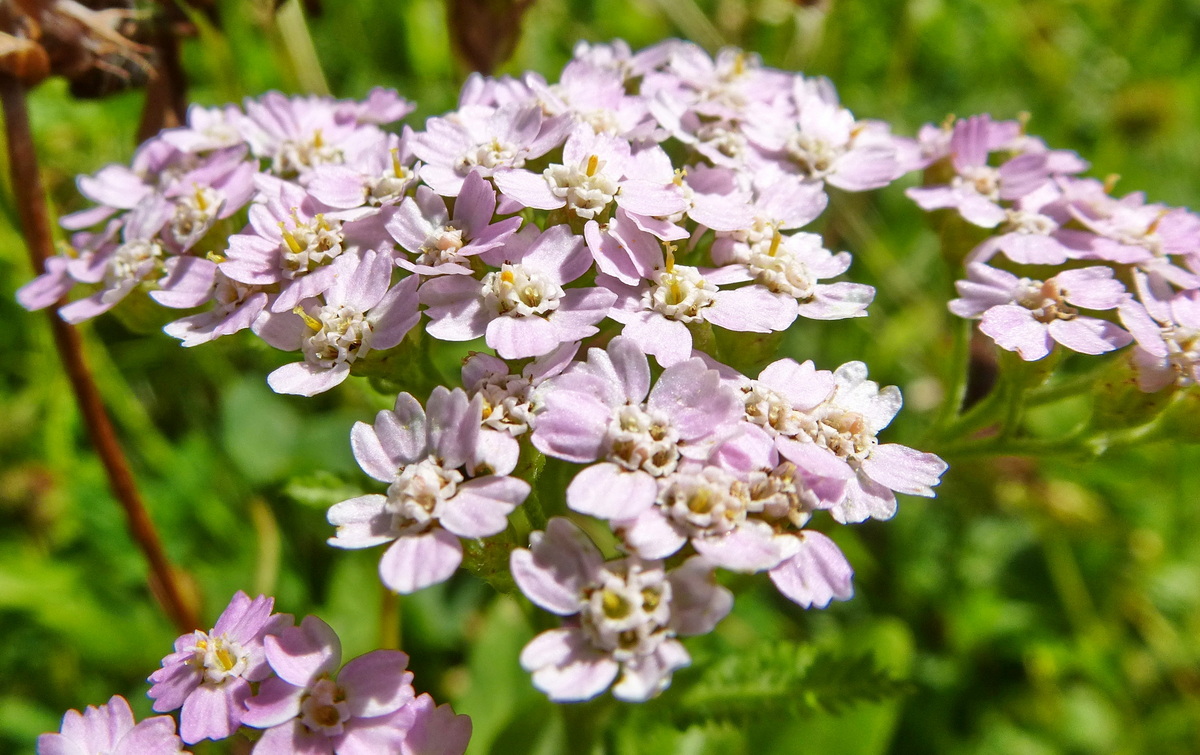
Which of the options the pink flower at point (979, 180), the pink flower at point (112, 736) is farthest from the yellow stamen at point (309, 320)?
the pink flower at point (979, 180)

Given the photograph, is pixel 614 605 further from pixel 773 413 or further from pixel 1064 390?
pixel 1064 390

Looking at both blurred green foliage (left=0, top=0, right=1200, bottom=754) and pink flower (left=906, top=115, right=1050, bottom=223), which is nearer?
pink flower (left=906, top=115, right=1050, bottom=223)

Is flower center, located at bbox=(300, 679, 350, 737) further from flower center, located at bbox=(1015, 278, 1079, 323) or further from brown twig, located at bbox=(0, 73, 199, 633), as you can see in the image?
flower center, located at bbox=(1015, 278, 1079, 323)

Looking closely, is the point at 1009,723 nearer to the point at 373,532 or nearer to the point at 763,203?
the point at 763,203

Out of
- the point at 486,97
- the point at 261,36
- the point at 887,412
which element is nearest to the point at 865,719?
the point at 887,412

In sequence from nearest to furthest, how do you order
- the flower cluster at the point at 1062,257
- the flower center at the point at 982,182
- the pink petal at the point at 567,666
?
the pink petal at the point at 567,666 → the flower cluster at the point at 1062,257 → the flower center at the point at 982,182

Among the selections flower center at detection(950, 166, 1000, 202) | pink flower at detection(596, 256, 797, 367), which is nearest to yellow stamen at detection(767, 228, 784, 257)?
pink flower at detection(596, 256, 797, 367)

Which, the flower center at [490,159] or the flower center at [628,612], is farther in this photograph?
the flower center at [490,159]

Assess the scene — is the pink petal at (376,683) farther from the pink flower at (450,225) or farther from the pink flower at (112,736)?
the pink flower at (450,225)
